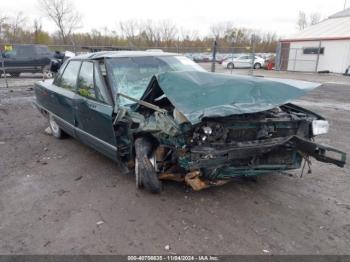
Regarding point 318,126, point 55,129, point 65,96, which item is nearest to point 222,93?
point 318,126

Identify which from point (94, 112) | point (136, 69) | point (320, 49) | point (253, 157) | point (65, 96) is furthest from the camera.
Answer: point (320, 49)

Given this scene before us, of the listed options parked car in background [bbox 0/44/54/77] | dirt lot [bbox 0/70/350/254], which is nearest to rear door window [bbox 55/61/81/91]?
dirt lot [bbox 0/70/350/254]

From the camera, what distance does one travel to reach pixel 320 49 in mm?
23125

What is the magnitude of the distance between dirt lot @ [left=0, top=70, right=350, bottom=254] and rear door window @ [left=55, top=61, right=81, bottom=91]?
1237 mm

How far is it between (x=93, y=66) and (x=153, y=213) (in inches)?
91.3

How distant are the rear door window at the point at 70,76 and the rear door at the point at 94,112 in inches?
8.6

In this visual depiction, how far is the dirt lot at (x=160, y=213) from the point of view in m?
2.63

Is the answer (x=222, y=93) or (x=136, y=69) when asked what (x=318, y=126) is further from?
(x=136, y=69)

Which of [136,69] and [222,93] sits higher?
[136,69]

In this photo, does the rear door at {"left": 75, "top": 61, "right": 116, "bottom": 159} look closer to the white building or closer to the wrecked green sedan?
the wrecked green sedan

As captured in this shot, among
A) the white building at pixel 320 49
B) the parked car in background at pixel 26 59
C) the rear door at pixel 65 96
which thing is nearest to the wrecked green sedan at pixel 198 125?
the rear door at pixel 65 96

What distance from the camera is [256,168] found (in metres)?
3.13

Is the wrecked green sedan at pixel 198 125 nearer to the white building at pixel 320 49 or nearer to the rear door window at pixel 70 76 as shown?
the rear door window at pixel 70 76

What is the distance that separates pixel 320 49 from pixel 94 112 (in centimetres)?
2396
